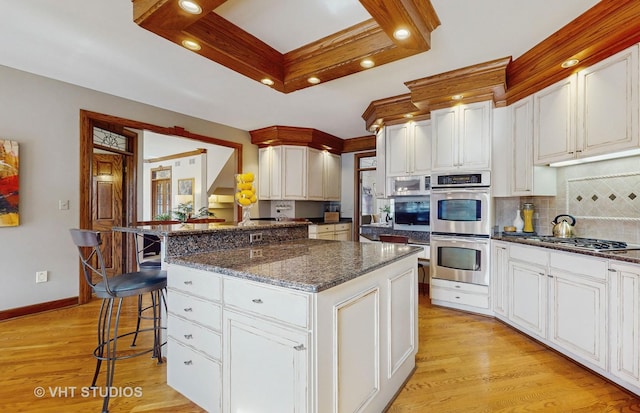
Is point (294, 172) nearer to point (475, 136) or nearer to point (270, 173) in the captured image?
point (270, 173)

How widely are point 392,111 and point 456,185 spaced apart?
1265 millimetres

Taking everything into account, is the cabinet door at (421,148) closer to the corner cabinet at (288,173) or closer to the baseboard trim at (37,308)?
the corner cabinet at (288,173)

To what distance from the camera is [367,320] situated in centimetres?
154

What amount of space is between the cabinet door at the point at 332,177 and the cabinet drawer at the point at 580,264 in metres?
4.19

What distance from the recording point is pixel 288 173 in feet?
18.4

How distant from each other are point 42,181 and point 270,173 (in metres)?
3.22

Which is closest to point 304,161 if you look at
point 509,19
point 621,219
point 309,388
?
point 509,19

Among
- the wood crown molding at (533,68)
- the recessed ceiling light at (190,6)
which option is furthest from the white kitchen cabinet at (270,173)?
the recessed ceiling light at (190,6)

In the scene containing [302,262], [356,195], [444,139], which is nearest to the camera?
[302,262]

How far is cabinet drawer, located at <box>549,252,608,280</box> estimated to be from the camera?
2.02 metres

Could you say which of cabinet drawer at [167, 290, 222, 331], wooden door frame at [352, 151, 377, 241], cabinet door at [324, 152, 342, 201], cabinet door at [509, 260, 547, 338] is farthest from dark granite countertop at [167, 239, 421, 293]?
wooden door frame at [352, 151, 377, 241]

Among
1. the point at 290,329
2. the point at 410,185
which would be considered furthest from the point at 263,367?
the point at 410,185

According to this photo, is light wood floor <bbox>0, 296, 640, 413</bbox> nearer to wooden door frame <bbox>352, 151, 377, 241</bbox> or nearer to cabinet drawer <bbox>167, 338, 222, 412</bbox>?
cabinet drawer <bbox>167, 338, 222, 412</bbox>

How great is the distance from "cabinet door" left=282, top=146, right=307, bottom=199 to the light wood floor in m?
3.46
